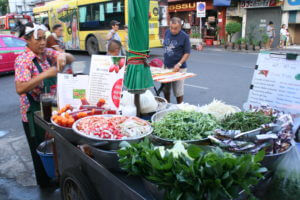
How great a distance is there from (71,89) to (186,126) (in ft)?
4.21

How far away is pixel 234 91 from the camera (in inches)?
294

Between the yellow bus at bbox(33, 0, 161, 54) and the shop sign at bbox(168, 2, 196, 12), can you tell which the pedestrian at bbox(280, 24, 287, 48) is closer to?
the yellow bus at bbox(33, 0, 161, 54)

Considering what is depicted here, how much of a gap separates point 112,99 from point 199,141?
1003 millimetres

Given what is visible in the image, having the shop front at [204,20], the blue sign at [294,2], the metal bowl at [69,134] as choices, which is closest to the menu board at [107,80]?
the metal bowl at [69,134]

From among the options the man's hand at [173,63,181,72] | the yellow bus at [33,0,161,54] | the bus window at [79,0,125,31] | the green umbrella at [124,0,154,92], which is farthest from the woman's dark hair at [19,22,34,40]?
the bus window at [79,0,125,31]

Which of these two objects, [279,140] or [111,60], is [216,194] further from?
[111,60]

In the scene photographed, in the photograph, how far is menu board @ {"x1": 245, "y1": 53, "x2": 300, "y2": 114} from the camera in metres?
2.50

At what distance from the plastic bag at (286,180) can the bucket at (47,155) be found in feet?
7.58

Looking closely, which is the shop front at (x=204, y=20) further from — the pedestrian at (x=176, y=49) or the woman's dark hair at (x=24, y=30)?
the woman's dark hair at (x=24, y=30)

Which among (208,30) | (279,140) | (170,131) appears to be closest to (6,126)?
(170,131)

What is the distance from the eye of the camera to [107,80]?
255 cm

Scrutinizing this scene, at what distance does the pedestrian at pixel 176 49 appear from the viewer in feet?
17.2

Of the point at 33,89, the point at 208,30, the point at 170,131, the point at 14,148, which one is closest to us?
the point at 170,131

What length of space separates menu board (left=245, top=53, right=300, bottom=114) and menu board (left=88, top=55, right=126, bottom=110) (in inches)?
53.8
